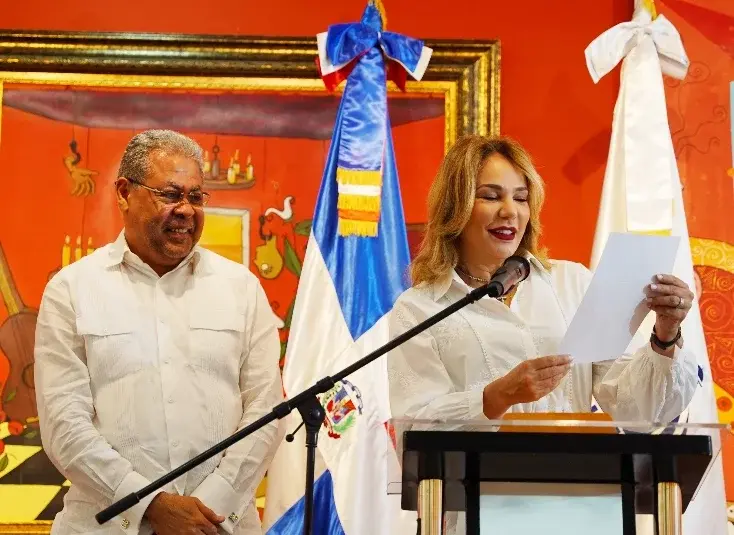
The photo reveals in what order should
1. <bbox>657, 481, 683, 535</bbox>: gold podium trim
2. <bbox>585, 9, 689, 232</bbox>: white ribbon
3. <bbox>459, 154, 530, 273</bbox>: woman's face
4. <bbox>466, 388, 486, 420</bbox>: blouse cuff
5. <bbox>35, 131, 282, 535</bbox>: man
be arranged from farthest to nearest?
<bbox>585, 9, 689, 232</bbox>: white ribbon → <bbox>35, 131, 282, 535</bbox>: man → <bbox>459, 154, 530, 273</bbox>: woman's face → <bbox>466, 388, 486, 420</bbox>: blouse cuff → <bbox>657, 481, 683, 535</bbox>: gold podium trim

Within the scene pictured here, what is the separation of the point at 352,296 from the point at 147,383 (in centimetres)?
106

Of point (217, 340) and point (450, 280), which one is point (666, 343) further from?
point (217, 340)

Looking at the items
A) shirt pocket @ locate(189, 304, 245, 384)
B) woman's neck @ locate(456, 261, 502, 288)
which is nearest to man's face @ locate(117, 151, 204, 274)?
shirt pocket @ locate(189, 304, 245, 384)

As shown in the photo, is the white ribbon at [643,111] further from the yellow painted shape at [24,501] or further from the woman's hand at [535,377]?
the yellow painted shape at [24,501]

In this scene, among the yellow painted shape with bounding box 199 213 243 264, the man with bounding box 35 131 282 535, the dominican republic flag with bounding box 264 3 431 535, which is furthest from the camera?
the yellow painted shape with bounding box 199 213 243 264

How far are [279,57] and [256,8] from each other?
0.93 feet

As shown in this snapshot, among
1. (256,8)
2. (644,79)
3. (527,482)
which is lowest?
(527,482)

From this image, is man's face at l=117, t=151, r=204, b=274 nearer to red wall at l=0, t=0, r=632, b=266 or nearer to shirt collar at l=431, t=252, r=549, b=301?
shirt collar at l=431, t=252, r=549, b=301

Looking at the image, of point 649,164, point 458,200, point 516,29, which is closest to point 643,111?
point 649,164

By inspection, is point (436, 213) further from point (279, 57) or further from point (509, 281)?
point (279, 57)

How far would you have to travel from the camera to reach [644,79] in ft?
12.7

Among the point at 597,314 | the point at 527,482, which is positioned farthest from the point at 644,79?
the point at 527,482

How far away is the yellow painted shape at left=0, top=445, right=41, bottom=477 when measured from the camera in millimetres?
3894

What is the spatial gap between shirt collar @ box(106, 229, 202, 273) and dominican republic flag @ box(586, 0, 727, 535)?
1.50 meters
